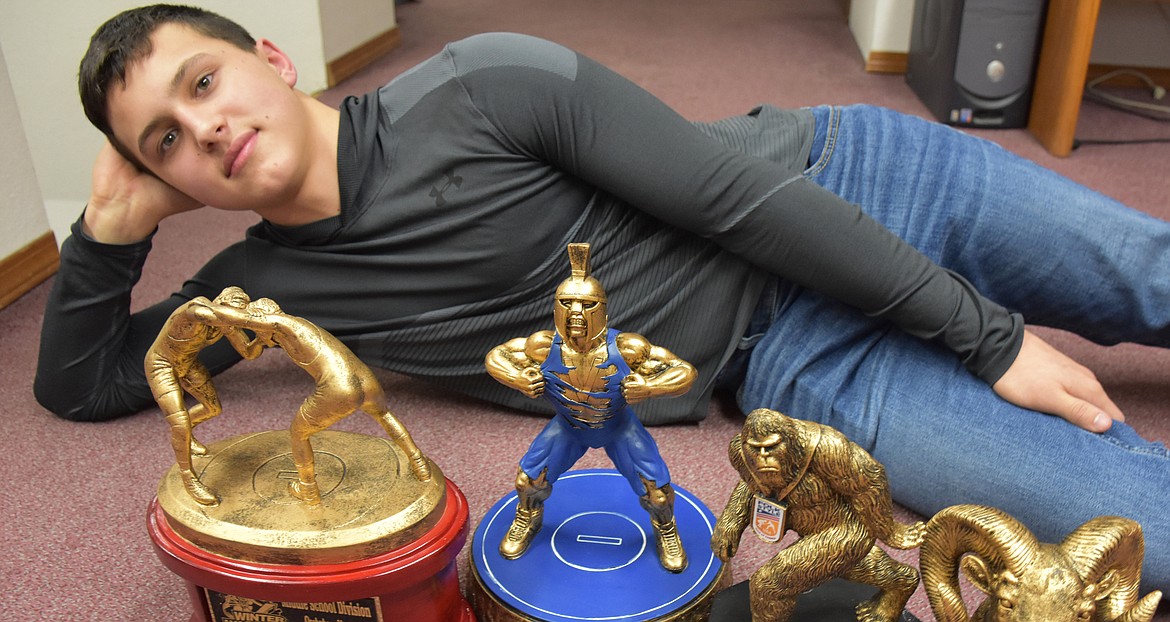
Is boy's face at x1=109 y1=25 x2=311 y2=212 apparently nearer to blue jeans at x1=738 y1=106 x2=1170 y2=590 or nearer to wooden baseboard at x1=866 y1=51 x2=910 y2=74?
blue jeans at x1=738 y1=106 x2=1170 y2=590

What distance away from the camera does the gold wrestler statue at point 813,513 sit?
686mm

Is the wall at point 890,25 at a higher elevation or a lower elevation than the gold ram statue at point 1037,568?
lower

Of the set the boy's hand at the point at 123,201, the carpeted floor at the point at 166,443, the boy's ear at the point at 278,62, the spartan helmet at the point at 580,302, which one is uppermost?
the boy's ear at the point at 278,62

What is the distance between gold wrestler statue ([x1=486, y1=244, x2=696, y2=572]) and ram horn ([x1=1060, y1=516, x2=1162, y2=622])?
0.29m

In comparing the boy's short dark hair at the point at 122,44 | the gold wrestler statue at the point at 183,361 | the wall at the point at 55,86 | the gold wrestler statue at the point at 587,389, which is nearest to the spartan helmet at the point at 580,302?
the gold wrestler statue at the point at 587,389

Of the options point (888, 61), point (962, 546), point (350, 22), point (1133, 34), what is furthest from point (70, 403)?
point (1133, 34)

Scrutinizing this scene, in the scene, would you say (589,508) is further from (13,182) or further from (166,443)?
(13,182)

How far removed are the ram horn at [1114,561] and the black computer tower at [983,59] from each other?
Result: 1.71m

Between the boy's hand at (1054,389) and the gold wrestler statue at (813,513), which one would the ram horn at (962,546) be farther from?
the boy's hand at (1054,389)

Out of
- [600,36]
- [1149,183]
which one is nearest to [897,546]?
[1149,183]

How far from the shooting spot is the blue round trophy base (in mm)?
828

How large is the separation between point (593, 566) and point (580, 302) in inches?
10.5

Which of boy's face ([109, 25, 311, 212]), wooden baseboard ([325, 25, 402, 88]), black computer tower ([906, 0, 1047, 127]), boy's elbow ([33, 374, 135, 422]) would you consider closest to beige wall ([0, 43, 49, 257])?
boy's elbow ([33, 374, 135, 422])

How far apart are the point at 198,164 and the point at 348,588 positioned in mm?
459
